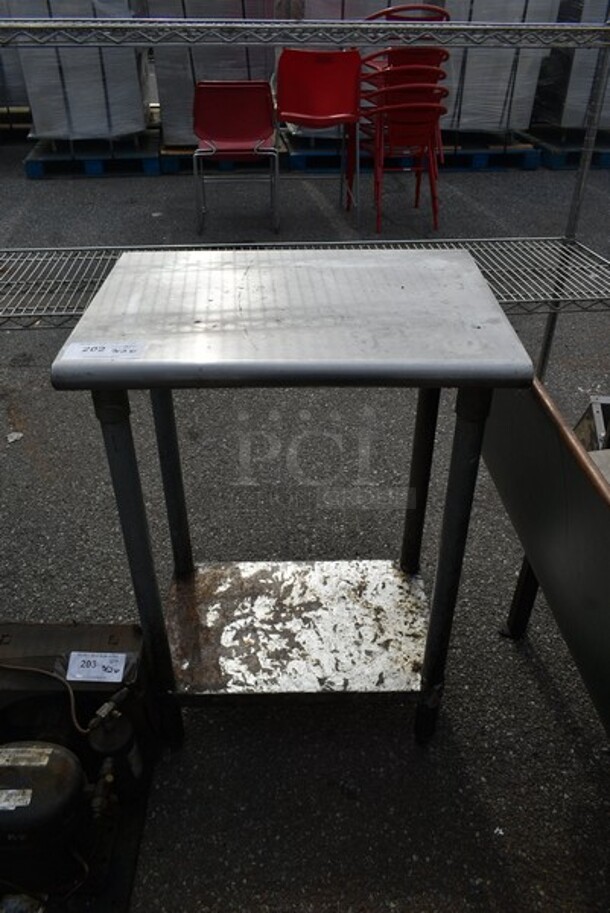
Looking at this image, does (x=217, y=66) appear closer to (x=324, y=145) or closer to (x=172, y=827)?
(x=324, y=145)

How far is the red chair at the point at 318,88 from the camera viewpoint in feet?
14.2

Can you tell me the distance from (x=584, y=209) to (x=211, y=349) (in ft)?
16.4

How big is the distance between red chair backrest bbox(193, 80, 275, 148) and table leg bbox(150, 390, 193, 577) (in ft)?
11.1

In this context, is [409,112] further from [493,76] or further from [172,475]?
[172,475]

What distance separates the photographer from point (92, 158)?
18.7 feet

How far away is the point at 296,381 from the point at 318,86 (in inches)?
162

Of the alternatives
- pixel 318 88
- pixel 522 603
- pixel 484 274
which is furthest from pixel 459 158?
pixel 522 603

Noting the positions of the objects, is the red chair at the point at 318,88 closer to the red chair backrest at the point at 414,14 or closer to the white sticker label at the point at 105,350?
the red chair backrest at the point at 414,14

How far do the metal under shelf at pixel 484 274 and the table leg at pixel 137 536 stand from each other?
0.55 meters

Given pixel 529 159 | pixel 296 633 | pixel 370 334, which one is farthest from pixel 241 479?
pixel 529 159

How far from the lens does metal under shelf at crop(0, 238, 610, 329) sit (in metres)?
1.73

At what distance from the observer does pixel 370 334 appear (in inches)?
45.7

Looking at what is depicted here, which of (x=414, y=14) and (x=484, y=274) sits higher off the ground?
(x=414, y=14)

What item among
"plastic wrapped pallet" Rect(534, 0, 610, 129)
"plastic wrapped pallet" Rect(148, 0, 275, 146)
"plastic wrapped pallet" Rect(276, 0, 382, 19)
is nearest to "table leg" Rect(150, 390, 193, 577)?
"plastic wrapped pallet" Rect(148, 0, 275, 146)
